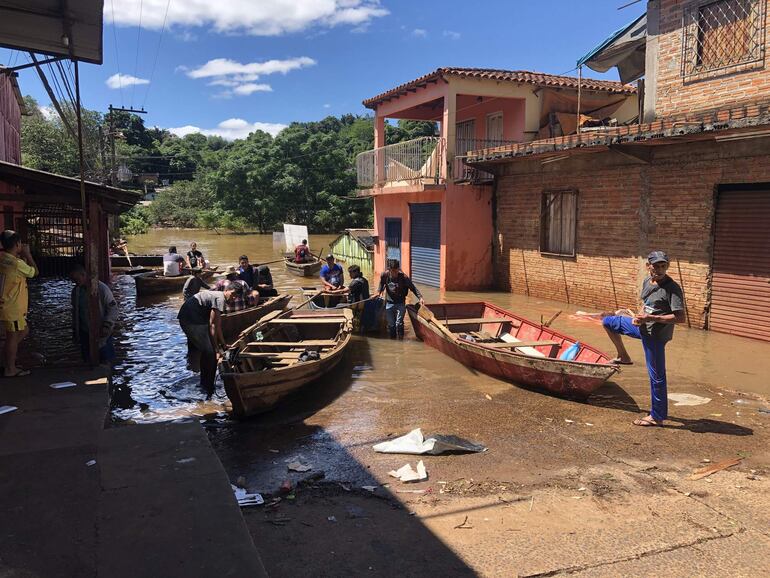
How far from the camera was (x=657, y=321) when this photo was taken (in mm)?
6043

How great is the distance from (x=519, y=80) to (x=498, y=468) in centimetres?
1345

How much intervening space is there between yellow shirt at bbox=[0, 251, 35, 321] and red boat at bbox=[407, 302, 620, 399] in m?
5.73

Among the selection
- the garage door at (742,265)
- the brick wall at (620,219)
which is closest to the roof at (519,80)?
the brick wall at (620,219)

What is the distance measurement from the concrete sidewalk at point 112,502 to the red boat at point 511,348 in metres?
4.31

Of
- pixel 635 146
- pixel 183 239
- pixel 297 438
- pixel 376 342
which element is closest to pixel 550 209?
pixel 635 146

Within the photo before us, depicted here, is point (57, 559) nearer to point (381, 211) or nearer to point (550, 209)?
point (550, 209)

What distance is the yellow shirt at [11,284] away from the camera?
20.9 ft

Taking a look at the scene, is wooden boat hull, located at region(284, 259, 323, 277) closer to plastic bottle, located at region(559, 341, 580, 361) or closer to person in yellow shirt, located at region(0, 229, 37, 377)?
plastic bottle, located at region(559, 341, 580, 361)

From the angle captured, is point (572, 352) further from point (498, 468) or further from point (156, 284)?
point (156, 284)

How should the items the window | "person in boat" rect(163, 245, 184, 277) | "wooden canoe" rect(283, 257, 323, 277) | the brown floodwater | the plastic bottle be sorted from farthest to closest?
"wooden canoe" rect(283, 257, 323, 277), "person in boat" rect(163, 245, 184, 277), the window, the plastic bottle, the brown floodwater

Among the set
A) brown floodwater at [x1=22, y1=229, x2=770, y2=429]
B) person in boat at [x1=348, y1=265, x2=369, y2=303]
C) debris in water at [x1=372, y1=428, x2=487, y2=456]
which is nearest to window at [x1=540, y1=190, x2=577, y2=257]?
brown floodwater at [x1=22, y1=229, x2=770, y2=429]

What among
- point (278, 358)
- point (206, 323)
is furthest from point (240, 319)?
point (206, 323)

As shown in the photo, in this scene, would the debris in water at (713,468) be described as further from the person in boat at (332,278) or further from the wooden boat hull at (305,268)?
the wooden boat hull at (305,268)

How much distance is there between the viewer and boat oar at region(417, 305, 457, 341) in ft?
30.4
